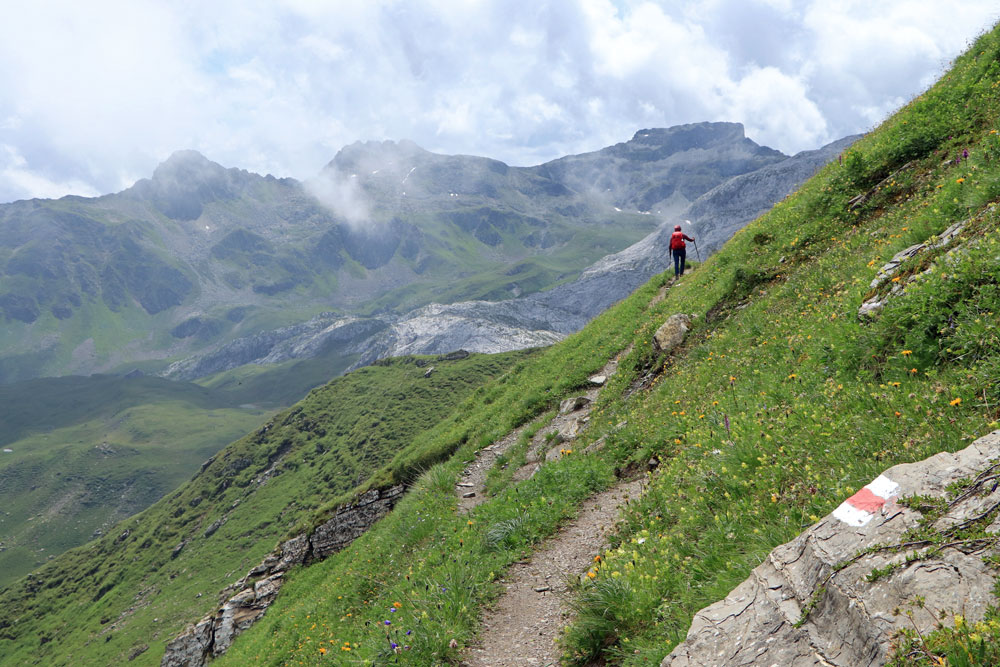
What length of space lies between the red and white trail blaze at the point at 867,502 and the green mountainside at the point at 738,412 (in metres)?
1.00

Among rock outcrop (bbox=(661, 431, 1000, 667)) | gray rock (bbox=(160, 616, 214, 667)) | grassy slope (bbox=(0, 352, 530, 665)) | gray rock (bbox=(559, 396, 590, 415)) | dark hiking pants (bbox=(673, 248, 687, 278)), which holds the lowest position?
grassy slope (bbox=(0, 352, 530, 665))

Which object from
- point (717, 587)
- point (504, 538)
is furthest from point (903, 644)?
point (504, 538)

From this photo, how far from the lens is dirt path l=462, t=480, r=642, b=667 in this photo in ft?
26.6

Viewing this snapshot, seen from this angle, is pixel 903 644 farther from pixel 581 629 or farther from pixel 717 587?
pixel 581 629

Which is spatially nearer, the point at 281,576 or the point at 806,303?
the point at 806,303

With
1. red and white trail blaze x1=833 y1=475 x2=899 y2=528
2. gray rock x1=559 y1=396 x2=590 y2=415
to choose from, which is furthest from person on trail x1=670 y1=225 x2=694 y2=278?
red and white trail blaze x1=833 y1=475 x2=899 y2=528

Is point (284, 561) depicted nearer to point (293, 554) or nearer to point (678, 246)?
point (293, 554)

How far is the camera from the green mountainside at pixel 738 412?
666 cm

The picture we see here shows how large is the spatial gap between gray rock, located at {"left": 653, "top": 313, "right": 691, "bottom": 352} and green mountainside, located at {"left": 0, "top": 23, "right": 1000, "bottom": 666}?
47 centimetres

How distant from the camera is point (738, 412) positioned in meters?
10.1

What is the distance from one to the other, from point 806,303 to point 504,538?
9.45 m

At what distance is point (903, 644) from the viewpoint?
360 cm

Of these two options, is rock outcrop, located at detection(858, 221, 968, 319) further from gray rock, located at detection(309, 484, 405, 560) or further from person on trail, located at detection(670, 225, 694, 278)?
gray rock, located at detection(309, 484, 405, 560)

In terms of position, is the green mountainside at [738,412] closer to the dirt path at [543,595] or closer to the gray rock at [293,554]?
the dirt path at [543,595]
